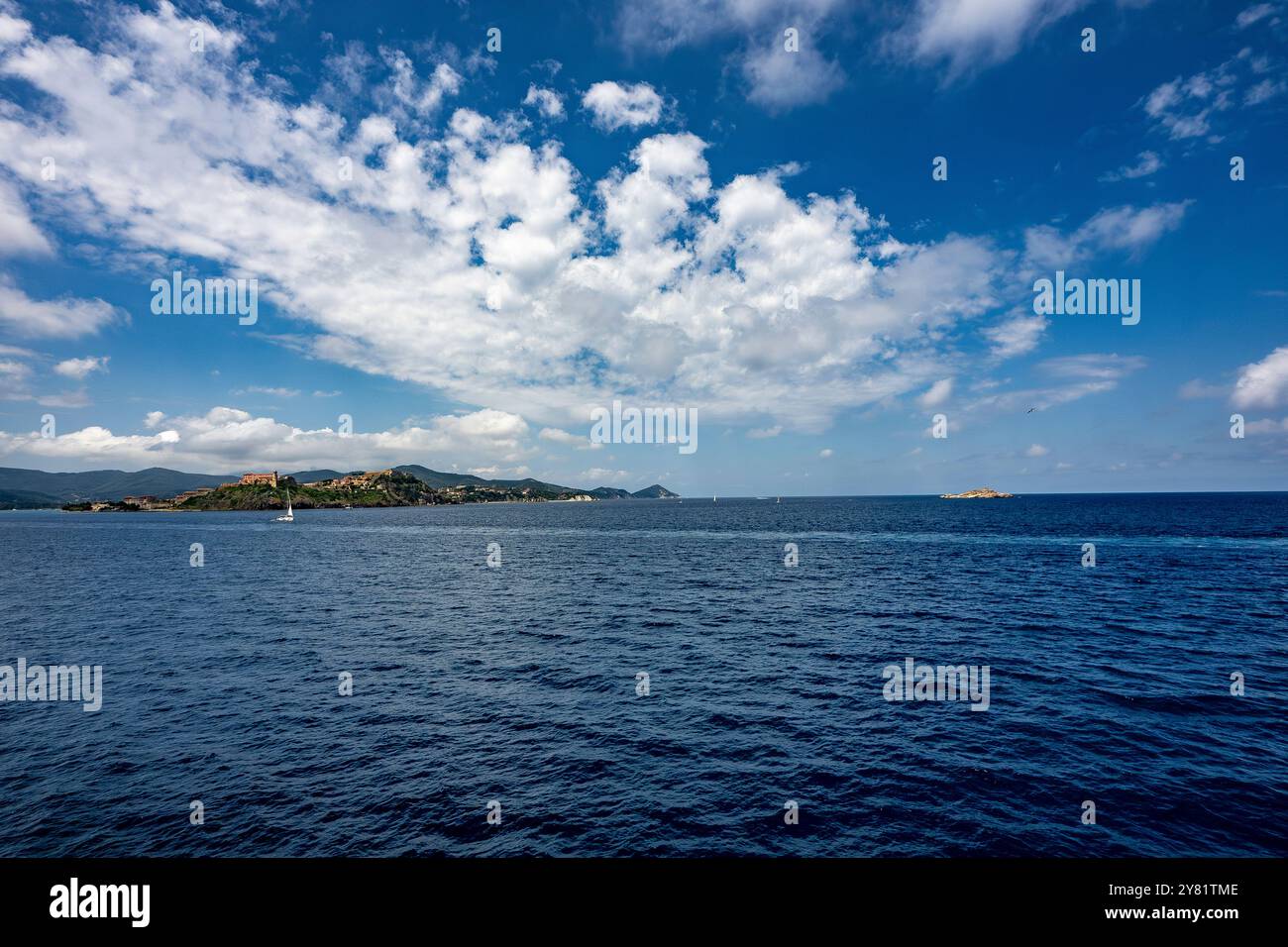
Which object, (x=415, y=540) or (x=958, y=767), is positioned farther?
(x=415, y=540)

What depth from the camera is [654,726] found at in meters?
29.1

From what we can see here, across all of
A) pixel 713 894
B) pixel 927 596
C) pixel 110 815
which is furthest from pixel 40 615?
pixel 927 596

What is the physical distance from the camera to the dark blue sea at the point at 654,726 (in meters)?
20.3

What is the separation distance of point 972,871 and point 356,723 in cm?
3115

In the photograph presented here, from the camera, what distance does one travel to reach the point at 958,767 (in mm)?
24562

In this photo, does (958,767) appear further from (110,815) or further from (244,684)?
Answer: (244,684)

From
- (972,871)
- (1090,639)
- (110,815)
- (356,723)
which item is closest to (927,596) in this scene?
(1090,639)

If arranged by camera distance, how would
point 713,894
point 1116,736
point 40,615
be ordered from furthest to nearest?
point 40,615
point 1116,736
point 713,894

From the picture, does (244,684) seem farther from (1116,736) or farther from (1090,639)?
(1090,639)

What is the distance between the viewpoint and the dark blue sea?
801 inches

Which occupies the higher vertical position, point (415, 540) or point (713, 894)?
point (713, 894)

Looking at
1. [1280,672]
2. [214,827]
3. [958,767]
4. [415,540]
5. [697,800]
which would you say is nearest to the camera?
[214,827]

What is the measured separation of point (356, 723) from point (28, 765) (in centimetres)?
1423

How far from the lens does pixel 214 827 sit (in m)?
20.8
